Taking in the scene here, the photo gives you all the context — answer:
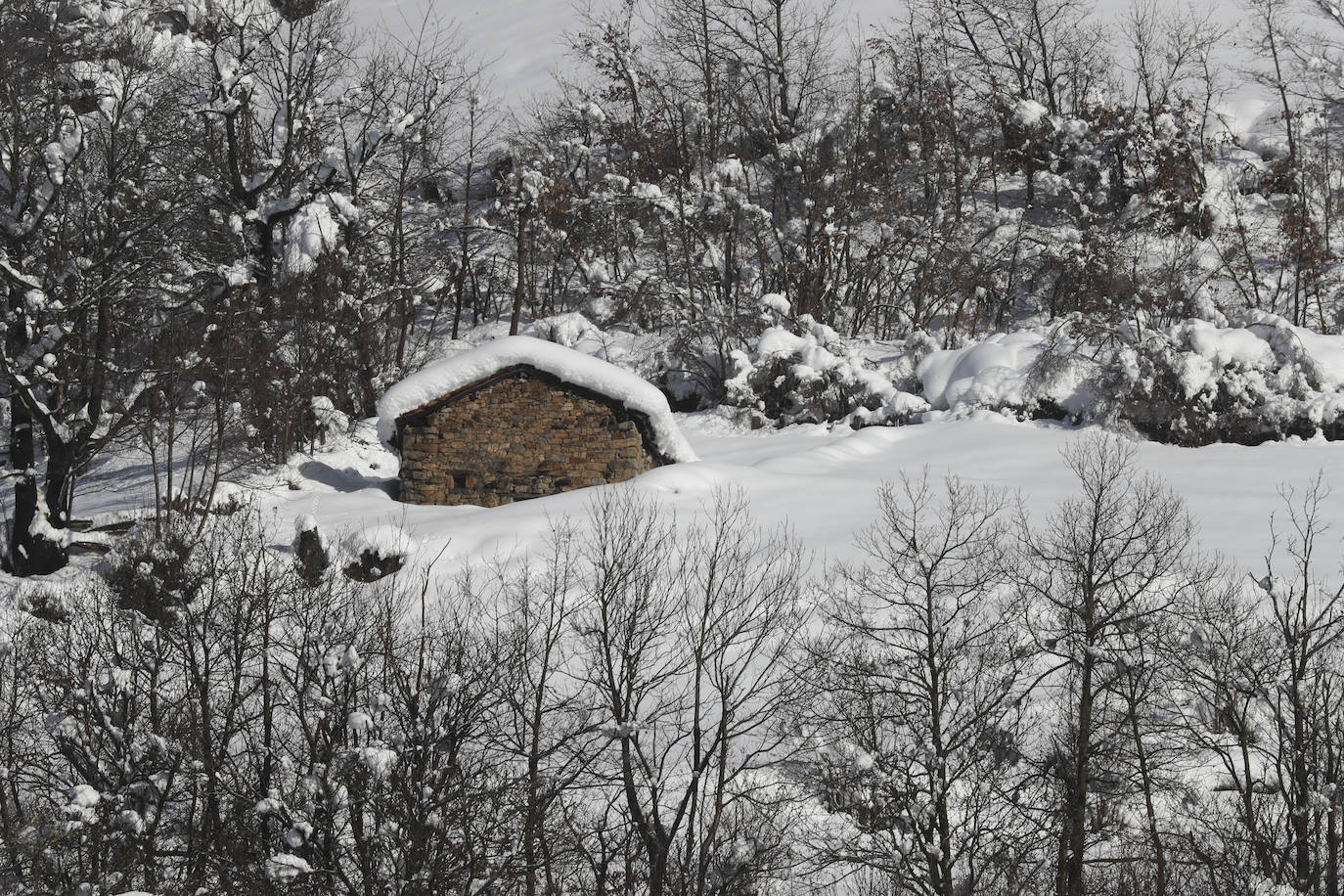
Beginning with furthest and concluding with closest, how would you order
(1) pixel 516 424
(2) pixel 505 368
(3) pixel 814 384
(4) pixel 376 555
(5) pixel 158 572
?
(3) pixel 814 384 → (1) pixel 516 424 → (2) pixel 505 368 → (5) pixel 158 572 → (4) pixel 376 555

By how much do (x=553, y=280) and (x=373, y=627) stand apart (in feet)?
78.2

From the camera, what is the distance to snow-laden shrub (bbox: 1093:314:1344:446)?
909 inches

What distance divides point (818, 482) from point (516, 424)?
18.0 ft

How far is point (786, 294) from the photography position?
111 ft

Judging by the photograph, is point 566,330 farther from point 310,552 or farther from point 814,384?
point 310,552

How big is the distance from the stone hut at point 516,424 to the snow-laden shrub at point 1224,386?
419 inches

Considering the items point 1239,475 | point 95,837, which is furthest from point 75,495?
point 1239,475

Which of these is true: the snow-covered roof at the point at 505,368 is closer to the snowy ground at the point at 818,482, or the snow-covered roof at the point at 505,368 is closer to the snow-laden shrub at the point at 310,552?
the snowy ground at the point at 818,482

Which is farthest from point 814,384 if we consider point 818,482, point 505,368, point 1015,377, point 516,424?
point 505,368

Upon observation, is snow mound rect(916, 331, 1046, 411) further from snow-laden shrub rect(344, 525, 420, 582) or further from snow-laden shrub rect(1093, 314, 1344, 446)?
snow-laden shrub rect(344, 525, 420, 582)

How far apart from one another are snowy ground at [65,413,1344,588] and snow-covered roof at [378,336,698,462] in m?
1.54

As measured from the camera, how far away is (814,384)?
88.6ft

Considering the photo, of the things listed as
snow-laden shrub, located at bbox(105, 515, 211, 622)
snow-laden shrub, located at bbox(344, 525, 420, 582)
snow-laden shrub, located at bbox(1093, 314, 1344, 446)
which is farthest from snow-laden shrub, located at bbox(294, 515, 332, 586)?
snow-laden shrub, located at bbox(1093, 314, 1344, 446)

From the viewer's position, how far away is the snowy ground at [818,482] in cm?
1752
